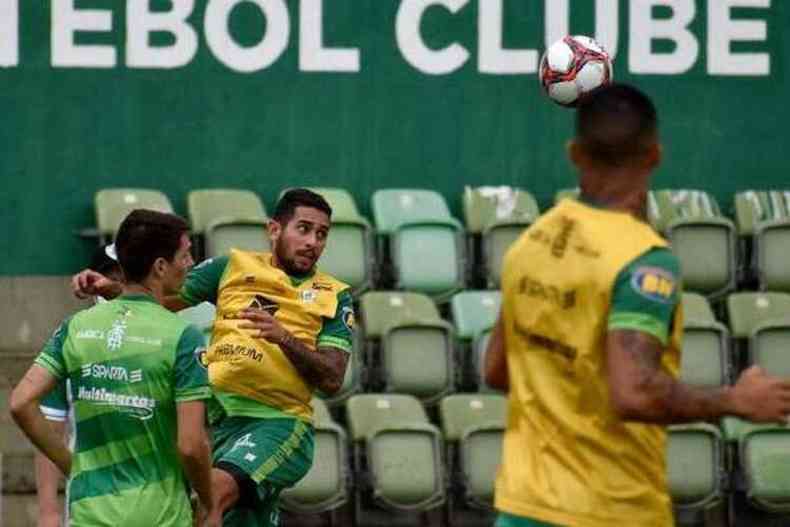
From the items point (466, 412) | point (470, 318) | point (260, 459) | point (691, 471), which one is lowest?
point (691, 471)

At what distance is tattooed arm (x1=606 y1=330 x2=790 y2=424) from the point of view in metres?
5.61

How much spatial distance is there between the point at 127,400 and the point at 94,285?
1.23 metres

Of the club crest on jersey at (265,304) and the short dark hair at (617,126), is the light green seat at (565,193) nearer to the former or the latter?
the club crest on jersey at (265,304)

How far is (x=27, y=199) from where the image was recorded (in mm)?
14297

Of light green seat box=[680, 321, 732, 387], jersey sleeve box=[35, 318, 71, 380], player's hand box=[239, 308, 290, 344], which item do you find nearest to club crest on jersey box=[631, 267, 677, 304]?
jersey sleeve box=[35, 318, 71, 380]

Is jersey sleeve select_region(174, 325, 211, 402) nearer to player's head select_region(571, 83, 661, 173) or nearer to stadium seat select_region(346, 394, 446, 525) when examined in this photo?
player's head select_region(571, 83, 661, 173)

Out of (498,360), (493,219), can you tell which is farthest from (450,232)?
(498,360)

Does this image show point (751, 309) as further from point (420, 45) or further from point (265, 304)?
point (265, 304)

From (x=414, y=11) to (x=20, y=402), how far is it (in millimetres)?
7517

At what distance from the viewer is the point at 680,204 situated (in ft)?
48.0

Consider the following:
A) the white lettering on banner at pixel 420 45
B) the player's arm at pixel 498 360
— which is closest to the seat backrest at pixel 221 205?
the white lettering on banner at pixel 420 45

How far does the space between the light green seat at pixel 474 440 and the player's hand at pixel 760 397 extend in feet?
23.6

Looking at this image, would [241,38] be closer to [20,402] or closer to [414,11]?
[414,11]

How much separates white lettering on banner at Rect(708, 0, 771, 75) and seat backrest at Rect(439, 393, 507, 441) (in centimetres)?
297
